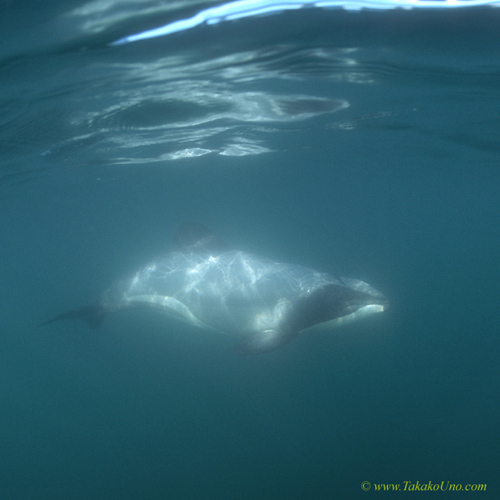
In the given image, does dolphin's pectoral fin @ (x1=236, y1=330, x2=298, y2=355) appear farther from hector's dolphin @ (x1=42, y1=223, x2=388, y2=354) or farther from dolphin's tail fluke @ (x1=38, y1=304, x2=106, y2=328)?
dolphin's tail fluke @ (x1=38, y1=304, x2=106, y2=328)

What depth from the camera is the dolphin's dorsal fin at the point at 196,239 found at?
13758 millimetres

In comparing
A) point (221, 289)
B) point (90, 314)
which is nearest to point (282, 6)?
point (221, 289)

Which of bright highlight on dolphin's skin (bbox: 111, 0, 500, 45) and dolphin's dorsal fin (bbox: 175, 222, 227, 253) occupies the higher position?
bright highlight on dolphin's skin (bbox: 111, 0, 500, 45)

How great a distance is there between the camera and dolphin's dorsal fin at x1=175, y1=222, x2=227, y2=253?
13.8 m

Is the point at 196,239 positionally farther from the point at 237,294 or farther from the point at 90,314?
the point at 90,314

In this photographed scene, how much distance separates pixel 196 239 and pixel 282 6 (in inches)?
334

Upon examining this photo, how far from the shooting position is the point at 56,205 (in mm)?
35375

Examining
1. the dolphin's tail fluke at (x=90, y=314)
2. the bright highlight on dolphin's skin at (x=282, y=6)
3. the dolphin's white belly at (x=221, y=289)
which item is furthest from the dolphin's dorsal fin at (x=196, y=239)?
the bright highlight on dolphin's skin at (x=282, y=6)

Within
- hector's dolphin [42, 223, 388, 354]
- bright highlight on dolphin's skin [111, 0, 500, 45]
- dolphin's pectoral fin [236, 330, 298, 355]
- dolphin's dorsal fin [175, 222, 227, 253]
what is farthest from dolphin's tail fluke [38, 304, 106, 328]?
bright highlight on dolphin's skin [111, 0, 500, 45]

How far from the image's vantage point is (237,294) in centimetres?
1204

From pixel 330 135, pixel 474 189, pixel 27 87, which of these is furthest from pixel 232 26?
pixel 474 189

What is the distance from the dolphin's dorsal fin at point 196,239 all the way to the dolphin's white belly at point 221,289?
0.95ft

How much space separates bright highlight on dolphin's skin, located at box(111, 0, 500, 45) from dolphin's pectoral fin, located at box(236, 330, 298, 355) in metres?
7.49

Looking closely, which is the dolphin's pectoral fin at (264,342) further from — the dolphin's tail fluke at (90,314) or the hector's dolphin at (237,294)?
the dolphin's tail fluke at (90,314)
